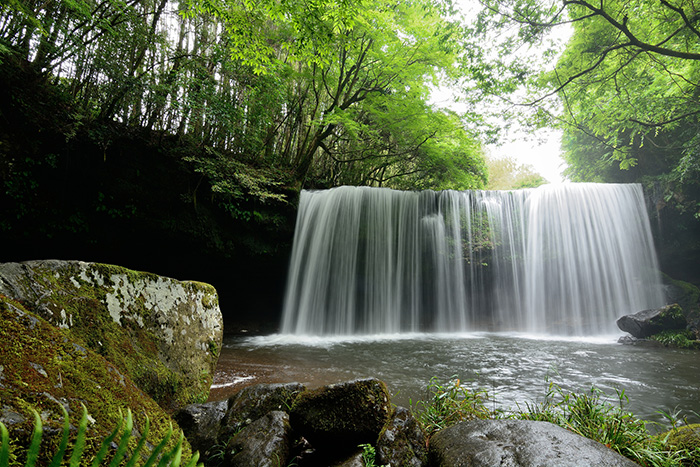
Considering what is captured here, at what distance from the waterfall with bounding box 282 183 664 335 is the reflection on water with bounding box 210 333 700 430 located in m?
2.06

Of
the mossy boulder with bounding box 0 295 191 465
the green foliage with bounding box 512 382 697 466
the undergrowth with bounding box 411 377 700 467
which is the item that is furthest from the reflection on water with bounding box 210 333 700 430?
the mossy boulder with bounding box 0 295 191 465

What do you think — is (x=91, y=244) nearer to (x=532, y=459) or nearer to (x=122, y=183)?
(x=122, y=183)

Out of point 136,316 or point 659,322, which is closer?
point 136,316

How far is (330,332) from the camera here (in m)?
10.7

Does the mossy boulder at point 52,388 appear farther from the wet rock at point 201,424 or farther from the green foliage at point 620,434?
the green foliage at point 620,434

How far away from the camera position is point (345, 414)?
8.68 ft

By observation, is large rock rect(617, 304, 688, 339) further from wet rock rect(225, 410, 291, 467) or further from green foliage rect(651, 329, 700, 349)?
wet rock rect(225, 410, 291, 467)

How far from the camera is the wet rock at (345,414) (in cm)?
262

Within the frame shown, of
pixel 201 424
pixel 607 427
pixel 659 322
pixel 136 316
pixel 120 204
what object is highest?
pixel 120 204

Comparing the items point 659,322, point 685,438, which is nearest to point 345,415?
point 685,438

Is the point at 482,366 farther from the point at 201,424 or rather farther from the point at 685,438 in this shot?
the point at 201,424

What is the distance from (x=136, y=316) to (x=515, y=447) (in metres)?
3.56

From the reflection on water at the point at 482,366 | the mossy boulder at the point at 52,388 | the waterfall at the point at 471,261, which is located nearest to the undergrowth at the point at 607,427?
the reflection on water at the point at 482,366

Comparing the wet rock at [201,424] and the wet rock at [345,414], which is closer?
the wet rock at [345,414]
